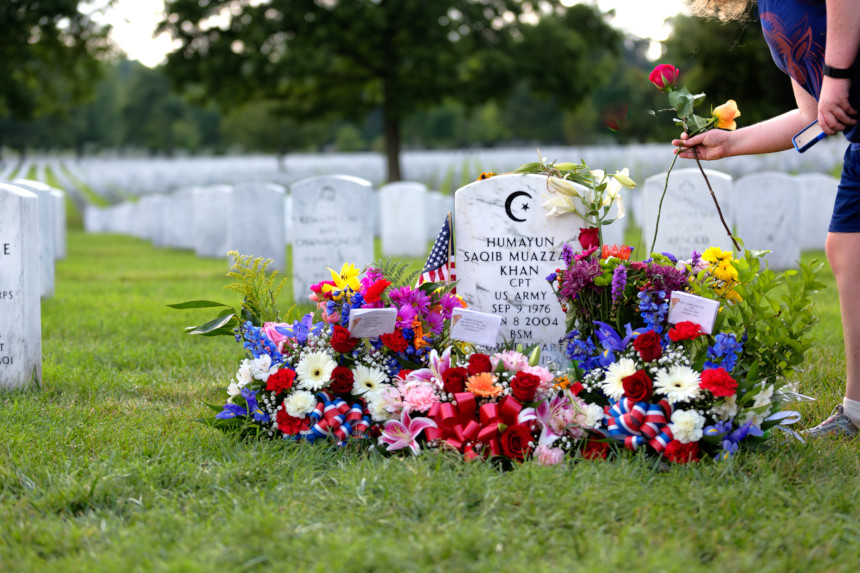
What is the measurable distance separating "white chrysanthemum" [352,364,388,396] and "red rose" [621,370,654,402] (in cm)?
98

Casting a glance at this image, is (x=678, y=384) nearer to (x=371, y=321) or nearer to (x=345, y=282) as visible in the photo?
(x=371, y=321)

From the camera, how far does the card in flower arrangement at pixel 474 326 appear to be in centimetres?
338

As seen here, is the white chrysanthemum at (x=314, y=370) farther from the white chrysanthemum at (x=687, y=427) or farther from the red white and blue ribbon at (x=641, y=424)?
the white chrysanthemum at (x=687, y=427)

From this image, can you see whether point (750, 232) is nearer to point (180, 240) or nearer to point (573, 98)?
point (180, 240)

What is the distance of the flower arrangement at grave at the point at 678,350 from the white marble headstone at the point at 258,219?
705 cm

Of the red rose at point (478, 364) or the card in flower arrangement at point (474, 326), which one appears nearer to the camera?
the red rose at point (478, 364)

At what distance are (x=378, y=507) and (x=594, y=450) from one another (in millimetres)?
909

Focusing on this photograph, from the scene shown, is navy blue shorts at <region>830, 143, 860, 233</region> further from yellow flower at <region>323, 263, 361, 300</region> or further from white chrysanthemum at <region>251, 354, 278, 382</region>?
white chrysanthemum at <region>251, 354, 278, 382</region>

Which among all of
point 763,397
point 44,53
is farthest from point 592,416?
point 44,53

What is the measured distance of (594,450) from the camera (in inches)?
117

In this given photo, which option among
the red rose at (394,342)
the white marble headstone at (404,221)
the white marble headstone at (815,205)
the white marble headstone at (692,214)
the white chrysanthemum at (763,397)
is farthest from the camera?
the white marble headstone at (404,221)

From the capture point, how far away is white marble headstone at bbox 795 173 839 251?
12242 millimetres

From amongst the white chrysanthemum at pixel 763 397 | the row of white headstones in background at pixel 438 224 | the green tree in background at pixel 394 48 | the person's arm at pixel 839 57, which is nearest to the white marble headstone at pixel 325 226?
the row of white headstones in background at pixel 438 224

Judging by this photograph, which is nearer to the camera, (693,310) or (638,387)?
(638,387)
